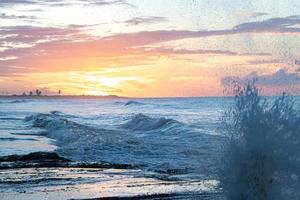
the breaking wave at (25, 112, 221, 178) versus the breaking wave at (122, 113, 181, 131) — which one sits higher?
the breaking wave at (25, 112, 221, 178)

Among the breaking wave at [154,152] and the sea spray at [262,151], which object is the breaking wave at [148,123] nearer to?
the breaking wave at [154,152]

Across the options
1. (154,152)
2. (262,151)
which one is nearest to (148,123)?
(154,152)

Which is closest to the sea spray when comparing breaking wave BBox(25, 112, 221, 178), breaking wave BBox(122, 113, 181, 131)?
breaking wave BBox(25, 112, 221, 178)

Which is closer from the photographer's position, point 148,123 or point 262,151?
point 262,151

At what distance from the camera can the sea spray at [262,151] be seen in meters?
8.37

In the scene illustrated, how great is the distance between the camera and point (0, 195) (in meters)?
11.0

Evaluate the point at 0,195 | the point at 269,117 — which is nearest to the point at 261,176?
the point at 269,117

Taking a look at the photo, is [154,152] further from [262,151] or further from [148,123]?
[148,123]

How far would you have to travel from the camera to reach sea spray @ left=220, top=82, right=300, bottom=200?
8.37 metres

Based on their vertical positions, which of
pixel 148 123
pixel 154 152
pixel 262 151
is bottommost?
pixel 148 123

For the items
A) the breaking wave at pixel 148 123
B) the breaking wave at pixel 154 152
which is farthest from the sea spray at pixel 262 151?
the breaking wave at pixel 148 123

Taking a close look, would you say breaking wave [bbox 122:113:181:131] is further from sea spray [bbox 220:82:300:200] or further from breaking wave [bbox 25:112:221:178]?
sea spray [bbox 220:82:300:200]

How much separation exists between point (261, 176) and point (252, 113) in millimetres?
1146

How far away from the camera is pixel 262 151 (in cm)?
853
